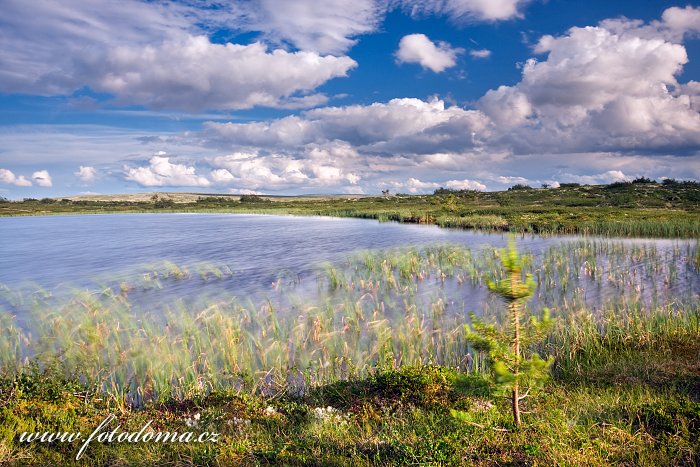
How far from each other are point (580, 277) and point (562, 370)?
46.5 feet

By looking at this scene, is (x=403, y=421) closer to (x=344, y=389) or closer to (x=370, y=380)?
(x=370, y=380)

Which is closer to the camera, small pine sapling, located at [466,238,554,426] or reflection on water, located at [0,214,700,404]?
small pine sapling, located at [466,238,554,426]

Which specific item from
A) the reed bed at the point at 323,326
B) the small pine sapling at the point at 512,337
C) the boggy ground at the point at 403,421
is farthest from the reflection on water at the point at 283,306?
the small pine sapling at the point at 512,337

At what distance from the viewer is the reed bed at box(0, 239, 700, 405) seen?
1133 centimetres

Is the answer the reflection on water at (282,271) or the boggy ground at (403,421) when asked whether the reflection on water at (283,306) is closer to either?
the reflection on water at (282,271)

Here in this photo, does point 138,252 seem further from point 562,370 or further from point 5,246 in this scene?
point 562,370

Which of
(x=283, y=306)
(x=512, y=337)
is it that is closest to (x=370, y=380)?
(x=512, y=337)

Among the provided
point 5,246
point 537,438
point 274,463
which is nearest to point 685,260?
point 537,438

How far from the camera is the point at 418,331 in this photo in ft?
44.1

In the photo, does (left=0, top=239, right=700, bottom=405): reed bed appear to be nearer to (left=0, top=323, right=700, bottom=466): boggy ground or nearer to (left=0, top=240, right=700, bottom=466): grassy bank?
(left=0, top=240, right=700, bottom=466): grassy bank

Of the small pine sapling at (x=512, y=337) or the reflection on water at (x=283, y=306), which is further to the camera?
the reflection on water at (x=283, y=306)

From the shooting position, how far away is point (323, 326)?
48.0 feet

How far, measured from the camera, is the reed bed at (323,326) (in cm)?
1133

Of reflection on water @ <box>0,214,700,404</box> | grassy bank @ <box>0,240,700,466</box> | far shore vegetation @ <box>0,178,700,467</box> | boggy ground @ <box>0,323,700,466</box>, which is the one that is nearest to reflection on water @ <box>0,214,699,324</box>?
reflection on water @ <box>0,214,700,404</box>
